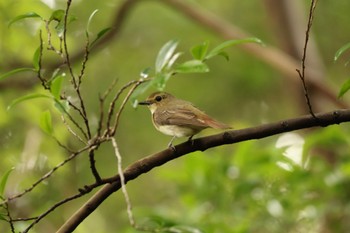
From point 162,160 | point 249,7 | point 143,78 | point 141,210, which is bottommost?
point 249,7

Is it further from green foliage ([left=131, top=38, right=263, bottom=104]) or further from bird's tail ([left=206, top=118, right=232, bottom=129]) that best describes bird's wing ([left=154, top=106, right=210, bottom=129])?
green foliage ([left=131, top=38, right=263, bottom=104])

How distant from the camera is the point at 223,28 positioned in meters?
5.42

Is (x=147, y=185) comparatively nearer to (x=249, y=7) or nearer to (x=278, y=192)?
(x=249, y=7)

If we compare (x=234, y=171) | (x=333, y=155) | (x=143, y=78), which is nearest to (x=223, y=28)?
(x=333, y=155)

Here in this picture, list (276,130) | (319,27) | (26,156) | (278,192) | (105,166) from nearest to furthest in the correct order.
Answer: (276,130) → (278,192) → (26,156) → (105,166) → (319,27)

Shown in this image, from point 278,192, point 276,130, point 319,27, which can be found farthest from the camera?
point 319,27

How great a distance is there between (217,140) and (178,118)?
766mm

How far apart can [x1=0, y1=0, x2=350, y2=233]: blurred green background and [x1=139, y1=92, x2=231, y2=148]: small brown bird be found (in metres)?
0.30

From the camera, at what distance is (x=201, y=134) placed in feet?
16.8

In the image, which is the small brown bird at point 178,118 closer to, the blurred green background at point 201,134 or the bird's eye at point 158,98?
the bird's eye at point 158,98

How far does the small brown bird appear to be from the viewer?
255 cm

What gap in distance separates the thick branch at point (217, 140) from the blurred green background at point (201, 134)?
0.65 metres

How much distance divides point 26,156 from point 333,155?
252cm

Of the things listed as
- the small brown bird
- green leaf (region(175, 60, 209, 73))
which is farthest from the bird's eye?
green leaf (region(175, 60, 209, 73))
